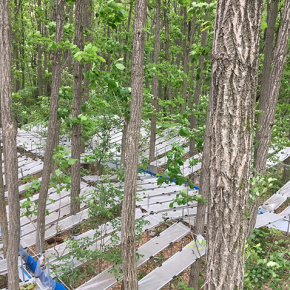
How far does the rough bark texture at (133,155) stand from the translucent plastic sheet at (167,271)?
39.5 inches

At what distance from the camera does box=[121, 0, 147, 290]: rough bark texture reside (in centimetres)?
352

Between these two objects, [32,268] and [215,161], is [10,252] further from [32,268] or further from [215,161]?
[215,161]

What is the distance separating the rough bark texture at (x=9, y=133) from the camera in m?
3.28

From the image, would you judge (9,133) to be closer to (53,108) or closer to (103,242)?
(53,108)

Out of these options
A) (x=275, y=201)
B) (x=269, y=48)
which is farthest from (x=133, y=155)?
(x=275, y=201)

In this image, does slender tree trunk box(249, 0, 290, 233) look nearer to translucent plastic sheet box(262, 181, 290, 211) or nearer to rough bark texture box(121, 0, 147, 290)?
rough bark texture box(121, 0, 147, 290)

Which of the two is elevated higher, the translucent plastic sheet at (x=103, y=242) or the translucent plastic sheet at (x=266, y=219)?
the translucent plastic sheet at (x=266, y=219)

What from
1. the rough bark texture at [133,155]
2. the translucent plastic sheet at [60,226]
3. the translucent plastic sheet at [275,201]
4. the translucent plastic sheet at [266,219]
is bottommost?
the translucent plastic sheet at [60,226]

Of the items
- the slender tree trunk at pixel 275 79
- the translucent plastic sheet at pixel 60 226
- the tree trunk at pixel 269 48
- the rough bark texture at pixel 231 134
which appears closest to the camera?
the rough bark texture at pixel 231 134

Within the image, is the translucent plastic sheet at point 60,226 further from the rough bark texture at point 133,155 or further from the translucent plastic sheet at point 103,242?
the rough bark texture at point 133,155

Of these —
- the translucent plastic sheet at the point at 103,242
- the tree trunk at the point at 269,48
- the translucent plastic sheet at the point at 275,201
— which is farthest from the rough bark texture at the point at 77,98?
the translucent plastic sheet at the point at 275,201

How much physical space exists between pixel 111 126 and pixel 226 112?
7.67 metres

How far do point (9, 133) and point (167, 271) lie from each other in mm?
3863

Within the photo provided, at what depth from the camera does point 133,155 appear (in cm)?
365
